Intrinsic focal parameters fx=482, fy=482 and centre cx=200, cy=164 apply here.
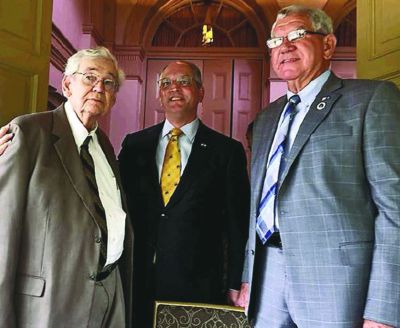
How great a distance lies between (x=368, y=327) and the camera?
134 centimetres

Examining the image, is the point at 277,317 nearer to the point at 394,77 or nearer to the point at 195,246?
the point at 195,246

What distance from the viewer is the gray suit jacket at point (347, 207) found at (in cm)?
134

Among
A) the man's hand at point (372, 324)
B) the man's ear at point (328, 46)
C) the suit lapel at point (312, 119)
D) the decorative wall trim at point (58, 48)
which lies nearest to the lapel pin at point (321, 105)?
the suit lapel at point (312, 119)

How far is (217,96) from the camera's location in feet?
19.7

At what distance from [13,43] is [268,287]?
5.37 feet

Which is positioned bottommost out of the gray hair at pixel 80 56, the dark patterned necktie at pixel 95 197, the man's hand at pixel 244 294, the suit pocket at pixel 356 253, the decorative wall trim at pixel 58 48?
the man's hand at pixel 244 294

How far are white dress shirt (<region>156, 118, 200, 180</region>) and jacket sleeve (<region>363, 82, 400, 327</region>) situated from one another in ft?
3.16

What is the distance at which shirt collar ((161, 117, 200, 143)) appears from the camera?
225 cm

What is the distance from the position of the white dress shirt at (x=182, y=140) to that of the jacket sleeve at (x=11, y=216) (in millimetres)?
819

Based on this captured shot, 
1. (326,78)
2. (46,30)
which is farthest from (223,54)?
(326,78)

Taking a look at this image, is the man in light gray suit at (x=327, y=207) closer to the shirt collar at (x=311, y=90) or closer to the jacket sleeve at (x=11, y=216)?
the shirt collar at (x=311, y=90)

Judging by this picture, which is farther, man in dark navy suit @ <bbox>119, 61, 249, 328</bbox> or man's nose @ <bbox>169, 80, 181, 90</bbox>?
man's nose @ <bbox>169, 80, 181, 90</bbox>

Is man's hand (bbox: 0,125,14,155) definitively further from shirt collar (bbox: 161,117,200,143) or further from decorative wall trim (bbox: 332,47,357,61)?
decorative wall trim (bbox: 332,47,357,61)

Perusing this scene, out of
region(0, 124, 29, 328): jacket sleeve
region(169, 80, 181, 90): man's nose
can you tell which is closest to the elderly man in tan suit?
region(0, 124, 29, 328): jacket sleeve
